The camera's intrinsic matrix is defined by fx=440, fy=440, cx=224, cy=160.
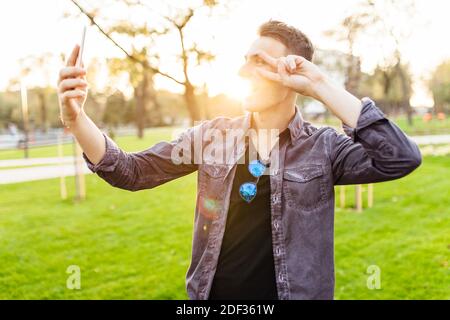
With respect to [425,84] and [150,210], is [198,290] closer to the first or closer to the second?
[150,210]

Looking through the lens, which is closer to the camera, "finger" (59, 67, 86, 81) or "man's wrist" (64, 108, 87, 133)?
"finger" (59, 67, 86, 81)

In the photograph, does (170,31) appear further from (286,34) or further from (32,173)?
(32,173)

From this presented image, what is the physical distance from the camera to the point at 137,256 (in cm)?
603

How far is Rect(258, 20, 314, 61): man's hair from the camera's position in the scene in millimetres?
2000

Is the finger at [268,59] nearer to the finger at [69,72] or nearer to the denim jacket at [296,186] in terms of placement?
the denim jacket at [296,186]

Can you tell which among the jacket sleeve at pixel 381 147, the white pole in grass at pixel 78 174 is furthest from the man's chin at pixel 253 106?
the white pole in grass at pixel 78 174

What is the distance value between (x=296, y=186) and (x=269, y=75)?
491 millimetres

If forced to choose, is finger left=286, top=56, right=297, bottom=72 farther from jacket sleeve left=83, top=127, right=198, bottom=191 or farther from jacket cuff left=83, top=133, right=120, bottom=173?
jacket cuff left=83, top=133, right=120, bottom=173

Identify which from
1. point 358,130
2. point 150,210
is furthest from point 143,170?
point 150,210

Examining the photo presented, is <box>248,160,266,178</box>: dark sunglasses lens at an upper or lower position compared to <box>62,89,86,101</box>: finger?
lower

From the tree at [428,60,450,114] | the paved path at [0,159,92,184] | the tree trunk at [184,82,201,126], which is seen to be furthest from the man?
the tree at [428,60,450,114]

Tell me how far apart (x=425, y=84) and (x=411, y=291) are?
51.5m

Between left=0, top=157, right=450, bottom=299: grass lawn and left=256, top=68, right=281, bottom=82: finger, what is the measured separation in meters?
3.55

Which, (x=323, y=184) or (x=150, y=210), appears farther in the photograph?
(x=150, y=210)
